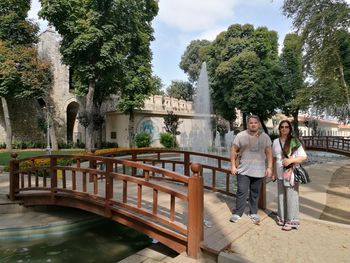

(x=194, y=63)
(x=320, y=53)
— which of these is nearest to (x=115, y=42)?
(x=320, y=53)

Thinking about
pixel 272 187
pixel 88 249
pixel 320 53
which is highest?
pixel 320 53

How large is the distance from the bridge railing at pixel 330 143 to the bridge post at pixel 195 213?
2257cm

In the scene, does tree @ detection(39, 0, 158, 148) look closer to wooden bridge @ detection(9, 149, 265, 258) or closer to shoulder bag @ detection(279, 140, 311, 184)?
wooden bridge @ detection(9, 149, 265, 258)

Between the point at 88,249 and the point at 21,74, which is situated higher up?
the point at 21,74

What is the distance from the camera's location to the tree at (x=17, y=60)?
827 inches

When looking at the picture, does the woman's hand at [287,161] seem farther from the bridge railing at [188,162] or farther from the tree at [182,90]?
the tree at [182,90]

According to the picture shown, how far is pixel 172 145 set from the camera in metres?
26.7

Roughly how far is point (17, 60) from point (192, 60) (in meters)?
31.1

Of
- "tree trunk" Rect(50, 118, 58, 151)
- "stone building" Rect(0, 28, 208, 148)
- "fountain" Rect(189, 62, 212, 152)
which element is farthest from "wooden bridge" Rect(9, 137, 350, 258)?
"stone building" Rect(0, 28, 208, 148)

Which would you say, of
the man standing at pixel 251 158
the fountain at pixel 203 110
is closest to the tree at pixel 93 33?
the fountain at pixel 203 110

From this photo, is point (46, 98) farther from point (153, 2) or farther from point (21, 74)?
point (153, 2)

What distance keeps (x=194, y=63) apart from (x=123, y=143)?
2500 cm

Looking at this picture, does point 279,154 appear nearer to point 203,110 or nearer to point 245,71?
point 203,110

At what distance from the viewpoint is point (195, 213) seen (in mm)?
4156
